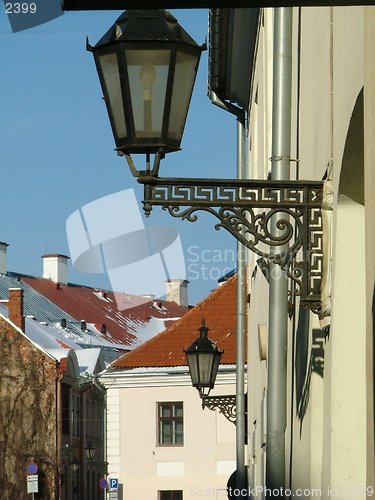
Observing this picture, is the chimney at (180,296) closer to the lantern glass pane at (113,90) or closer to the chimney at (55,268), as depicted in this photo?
the chimney at (55,268)

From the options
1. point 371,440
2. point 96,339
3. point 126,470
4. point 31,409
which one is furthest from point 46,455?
point 371,440

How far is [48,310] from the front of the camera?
2458 inches

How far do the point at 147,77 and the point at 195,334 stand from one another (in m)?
26.6

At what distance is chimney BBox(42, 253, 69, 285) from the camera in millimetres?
72312

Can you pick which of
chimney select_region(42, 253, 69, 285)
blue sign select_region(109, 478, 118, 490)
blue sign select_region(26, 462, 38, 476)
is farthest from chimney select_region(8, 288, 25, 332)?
chimney select_region(42, 253, 69, 285)

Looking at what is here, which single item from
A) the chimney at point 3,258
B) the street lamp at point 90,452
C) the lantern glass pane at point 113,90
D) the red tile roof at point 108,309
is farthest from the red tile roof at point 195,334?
the chimney at point 3,258

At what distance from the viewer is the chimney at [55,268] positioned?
72.3 m

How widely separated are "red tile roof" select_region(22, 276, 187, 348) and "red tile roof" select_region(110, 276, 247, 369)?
29.0 meters

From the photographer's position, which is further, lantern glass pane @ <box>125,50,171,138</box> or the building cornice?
the building cornice

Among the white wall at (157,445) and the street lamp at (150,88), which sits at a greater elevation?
the street lamp at (150,88)

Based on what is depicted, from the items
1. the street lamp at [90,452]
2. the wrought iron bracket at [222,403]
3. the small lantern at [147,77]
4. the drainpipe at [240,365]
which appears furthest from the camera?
the street lamp at [90,452]

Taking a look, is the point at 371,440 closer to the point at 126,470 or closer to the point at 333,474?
the point at 333,474

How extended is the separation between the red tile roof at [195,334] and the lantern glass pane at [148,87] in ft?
83.0

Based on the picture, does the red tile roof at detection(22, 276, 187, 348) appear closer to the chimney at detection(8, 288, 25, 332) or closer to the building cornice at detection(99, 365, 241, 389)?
the chimney at detection(8, 288, 25, 332)
